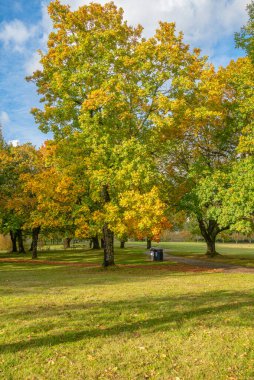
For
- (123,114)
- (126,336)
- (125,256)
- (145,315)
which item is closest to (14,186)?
(125,256)

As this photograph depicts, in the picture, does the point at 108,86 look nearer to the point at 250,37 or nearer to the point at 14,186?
the point at 250,37

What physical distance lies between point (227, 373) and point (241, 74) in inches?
947

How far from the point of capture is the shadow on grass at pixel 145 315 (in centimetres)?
787

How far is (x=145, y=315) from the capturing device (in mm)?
9742

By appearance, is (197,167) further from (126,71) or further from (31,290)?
(31,290)

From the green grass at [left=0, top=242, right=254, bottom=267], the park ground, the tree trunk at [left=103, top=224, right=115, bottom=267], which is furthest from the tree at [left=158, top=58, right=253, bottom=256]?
the park ground

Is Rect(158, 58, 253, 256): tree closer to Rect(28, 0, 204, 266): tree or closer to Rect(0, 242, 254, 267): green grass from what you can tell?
Rect(28, 0, 204, 266): tree

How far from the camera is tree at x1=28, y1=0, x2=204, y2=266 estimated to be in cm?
2261

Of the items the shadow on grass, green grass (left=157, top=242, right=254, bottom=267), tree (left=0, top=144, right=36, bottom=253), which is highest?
tree (left=0, top=144, right=36, bottom=253)

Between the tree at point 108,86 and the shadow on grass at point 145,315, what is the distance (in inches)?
431

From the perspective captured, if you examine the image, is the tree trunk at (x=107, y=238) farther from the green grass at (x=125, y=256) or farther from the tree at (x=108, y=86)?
the green grass at (x=125, y=256)

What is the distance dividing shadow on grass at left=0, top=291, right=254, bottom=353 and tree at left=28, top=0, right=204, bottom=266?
431 inches

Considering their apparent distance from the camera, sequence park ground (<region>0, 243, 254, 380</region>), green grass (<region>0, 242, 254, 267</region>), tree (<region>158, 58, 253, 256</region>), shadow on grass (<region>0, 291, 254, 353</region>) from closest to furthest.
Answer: park ground (<region>0, 243, 254, 380</region>), shadow on grass (<region>0, 291, 254, 353</region>), tree (<region>158, 58, 253, 256</region>), green grass (<region>0, 242, 254, 267</region>)

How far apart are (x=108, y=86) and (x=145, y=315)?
16.1 meters
